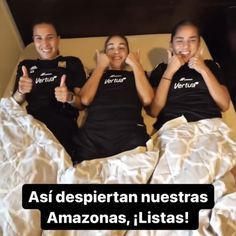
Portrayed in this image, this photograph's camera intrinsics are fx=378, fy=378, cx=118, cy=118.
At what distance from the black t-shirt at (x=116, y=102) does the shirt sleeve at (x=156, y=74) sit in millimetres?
87

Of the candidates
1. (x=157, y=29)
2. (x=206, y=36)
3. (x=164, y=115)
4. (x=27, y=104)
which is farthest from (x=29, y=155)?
(x=206, y=36)

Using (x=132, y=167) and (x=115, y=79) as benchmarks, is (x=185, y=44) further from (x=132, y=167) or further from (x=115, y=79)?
(x=132, y=167)

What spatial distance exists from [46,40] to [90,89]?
31 cm

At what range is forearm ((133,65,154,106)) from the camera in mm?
1478

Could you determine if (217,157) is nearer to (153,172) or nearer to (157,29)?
(153,172)

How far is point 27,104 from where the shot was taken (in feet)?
5.10

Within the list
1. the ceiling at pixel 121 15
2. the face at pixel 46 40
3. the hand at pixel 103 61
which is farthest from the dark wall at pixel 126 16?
the hand at pixel 103 61

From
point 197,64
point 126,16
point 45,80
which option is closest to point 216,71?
point 197,64

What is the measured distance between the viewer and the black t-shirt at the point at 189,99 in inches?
55.7

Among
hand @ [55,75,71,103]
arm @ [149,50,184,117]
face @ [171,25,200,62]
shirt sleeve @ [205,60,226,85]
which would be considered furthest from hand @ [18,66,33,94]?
shirt sleeve @ [205,60,226,85]

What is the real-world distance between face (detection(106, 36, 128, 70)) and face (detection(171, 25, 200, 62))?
0.22 metres

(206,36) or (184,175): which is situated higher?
(206,36)

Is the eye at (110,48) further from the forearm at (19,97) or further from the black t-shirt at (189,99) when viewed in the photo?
the forearm at (19,97)

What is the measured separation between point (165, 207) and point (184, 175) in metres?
0.11
